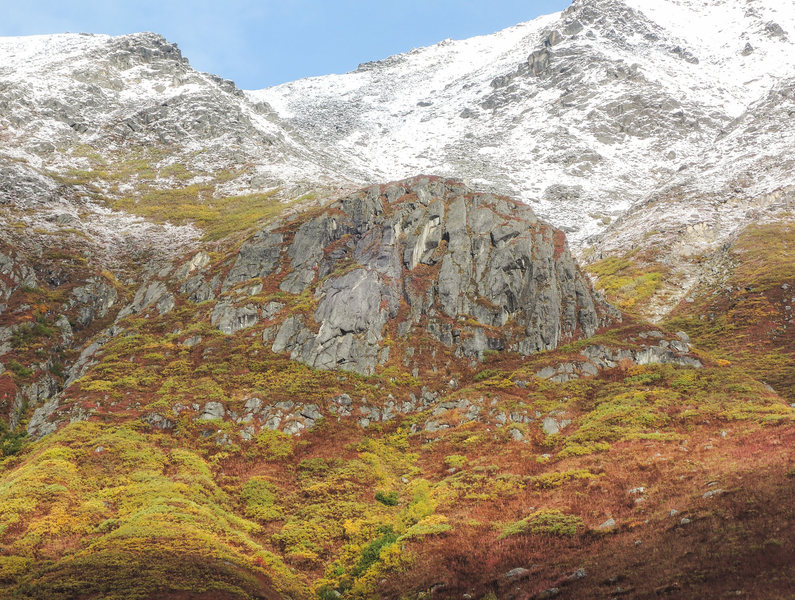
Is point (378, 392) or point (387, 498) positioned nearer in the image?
point (387, 498)

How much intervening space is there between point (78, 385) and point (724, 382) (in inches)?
1884

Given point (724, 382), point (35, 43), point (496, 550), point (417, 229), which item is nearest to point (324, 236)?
point (417, 229)

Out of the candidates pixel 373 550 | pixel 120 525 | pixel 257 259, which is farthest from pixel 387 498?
pixel 257 259

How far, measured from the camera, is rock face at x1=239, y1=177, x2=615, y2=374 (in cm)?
4547

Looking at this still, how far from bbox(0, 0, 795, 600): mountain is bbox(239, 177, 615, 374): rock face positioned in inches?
11.1

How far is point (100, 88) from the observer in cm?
14012

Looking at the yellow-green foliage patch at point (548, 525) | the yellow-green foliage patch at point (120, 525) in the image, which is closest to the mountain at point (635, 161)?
the yellow-green foliage patch at point (548, 525)

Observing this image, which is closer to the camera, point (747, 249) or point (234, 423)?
point (234, 423)

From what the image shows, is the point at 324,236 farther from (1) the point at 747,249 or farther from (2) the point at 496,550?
(1) the point at 747,249

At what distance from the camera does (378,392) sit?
39656 mm

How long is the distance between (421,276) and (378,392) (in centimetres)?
1560

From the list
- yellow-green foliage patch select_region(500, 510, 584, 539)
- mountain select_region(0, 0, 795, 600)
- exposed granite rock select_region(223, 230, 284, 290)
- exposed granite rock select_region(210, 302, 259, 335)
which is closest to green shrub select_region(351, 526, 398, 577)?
mountain select_region(0, 0, 795, 600)

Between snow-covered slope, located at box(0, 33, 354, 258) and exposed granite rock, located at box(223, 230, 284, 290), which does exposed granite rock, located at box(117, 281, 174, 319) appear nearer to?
exposed granite rock, located at box(223, 230, 284, 290)

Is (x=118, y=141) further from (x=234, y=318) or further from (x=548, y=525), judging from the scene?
(x=548, y=525)
